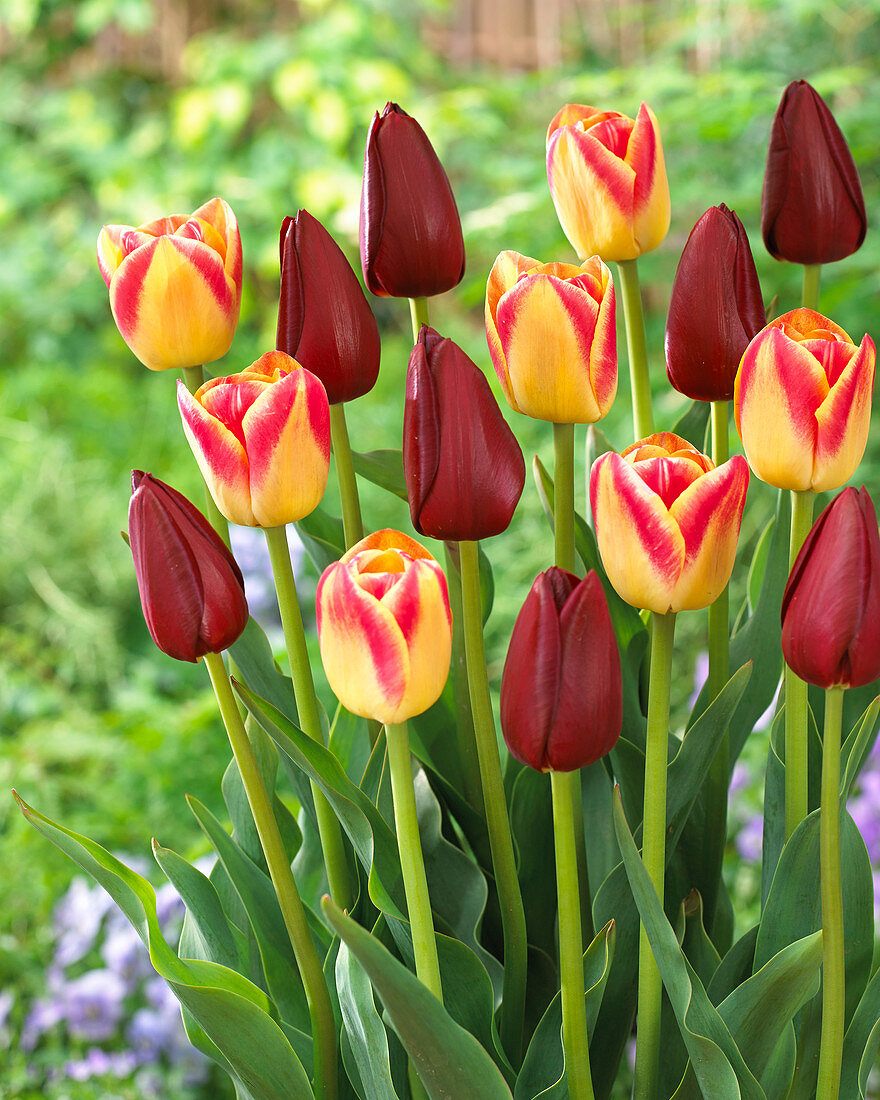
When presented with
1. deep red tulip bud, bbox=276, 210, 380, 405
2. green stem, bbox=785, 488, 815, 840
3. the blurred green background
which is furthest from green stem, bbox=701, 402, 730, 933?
the blurred green background

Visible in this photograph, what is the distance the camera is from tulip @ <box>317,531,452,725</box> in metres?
0.29

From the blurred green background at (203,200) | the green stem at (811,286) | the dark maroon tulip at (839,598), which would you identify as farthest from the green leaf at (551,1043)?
the blurred green background at (203,200)

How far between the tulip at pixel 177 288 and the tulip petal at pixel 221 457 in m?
0.04

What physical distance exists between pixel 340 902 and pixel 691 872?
149 mm

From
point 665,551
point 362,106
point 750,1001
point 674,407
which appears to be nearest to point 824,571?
point 665,551

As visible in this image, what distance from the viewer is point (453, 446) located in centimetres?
31

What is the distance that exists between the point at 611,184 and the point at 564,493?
0.37 feet

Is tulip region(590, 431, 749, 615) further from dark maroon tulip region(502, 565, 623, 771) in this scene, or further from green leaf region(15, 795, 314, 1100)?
green leaf region(15, 795, 314, 1100)

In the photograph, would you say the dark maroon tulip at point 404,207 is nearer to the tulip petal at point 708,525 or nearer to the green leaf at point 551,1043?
the tulip petal at point 708,525

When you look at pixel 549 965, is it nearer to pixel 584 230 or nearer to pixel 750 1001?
pixel 750 1001

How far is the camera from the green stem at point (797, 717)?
36cm

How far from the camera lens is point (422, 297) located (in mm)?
397

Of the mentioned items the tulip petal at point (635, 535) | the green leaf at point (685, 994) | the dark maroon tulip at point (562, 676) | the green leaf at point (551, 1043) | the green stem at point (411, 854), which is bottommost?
the green leaf at point (551, 1043)

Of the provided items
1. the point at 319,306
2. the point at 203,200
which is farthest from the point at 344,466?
the point at 203,200
